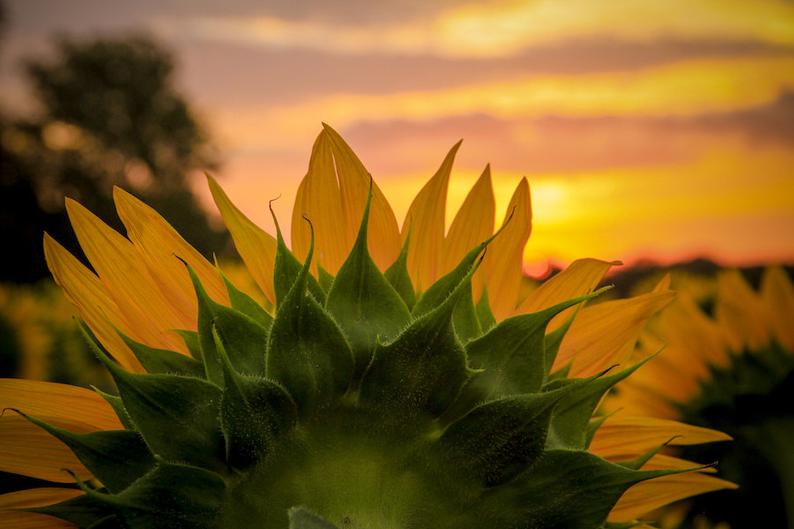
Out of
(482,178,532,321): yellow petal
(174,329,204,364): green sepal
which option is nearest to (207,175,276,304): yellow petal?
(174,329,204,364): green sepal

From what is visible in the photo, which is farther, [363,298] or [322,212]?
[322,212]

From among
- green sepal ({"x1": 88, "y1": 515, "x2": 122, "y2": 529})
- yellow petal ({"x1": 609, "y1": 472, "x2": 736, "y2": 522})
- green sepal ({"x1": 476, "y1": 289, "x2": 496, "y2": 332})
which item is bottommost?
yellow petal ({"x1": 609, "y1": 472, "x2": 736, "y2": 522})

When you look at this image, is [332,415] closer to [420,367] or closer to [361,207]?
[420,367]

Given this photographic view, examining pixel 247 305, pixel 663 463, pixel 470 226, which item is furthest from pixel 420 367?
pixel 663 463

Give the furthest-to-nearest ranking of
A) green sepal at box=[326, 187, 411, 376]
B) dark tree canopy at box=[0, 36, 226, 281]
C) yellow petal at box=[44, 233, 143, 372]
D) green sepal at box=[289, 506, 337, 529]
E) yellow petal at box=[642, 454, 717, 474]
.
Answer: dark tree canopy at box=[0, 36, 226, 281]
yellow petal at box=[642, 454, 717, 474]
yellow petal at box=[44, 233, 143, 372]
green sepal at box=[326, 187, 411, 376]
green sepal at box=[289, 506, 337, 529]

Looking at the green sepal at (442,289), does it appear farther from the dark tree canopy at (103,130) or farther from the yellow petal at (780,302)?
the dark tree canopy at (103,130)

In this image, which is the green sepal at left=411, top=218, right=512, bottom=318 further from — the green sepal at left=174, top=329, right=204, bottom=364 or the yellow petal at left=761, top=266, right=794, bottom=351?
the yellow petal at left=761, top=266, right=794, bottom=351

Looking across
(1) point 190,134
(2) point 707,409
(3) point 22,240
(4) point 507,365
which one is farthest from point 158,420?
(1) point 190,134

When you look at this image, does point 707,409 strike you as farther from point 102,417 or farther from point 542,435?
point 102,417
